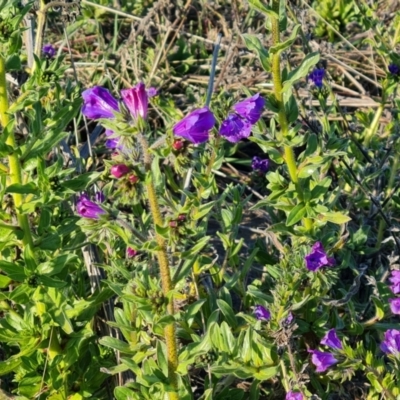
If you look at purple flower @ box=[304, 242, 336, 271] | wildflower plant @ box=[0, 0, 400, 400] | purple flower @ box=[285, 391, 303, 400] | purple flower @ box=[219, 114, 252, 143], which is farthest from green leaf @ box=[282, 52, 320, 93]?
purple flower @ box=[285, 391, 303, 400]

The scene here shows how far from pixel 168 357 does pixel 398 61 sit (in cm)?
200

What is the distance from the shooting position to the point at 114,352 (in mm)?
2713

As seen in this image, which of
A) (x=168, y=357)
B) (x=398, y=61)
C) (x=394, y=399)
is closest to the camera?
(x=168, y=357)

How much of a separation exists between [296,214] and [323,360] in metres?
0.52

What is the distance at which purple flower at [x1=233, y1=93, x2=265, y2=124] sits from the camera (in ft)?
7.35

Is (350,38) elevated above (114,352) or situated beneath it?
elevated above

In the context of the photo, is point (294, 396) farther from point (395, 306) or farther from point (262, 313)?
point (395, 306)

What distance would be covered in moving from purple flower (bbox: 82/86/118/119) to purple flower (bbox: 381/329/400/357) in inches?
49.6

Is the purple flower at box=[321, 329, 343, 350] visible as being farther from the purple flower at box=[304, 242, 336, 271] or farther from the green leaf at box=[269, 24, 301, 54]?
the green leaf at box=[269, 24, 301, 54]

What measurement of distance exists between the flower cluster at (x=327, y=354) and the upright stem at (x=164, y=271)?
1.83ft

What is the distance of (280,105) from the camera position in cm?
235

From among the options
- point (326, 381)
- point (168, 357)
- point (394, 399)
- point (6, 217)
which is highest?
point (6, 217)

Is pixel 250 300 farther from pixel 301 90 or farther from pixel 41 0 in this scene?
pixel 301 90

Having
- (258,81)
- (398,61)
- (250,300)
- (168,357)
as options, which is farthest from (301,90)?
(168,357)
